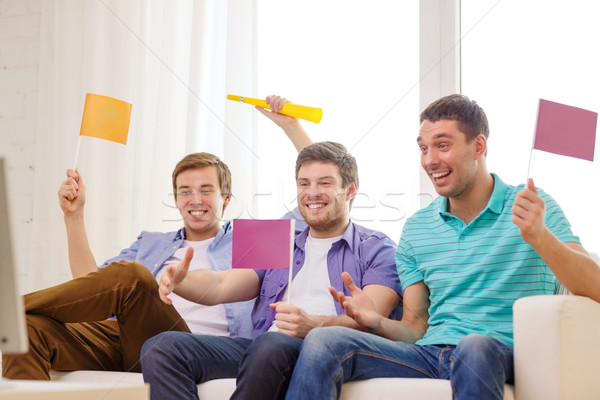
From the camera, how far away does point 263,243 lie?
5.00 feet

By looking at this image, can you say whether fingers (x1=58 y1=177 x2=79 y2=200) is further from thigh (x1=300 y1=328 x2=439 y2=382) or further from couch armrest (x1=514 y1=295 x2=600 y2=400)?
couch armrest (x1=514 y1=295 x2=600 y2=400)

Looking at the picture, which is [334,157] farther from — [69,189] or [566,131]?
[69,189]

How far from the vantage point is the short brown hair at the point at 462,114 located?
5.09 ft

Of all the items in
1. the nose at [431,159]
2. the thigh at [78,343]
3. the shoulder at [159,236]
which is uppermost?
the nose at [431,159]

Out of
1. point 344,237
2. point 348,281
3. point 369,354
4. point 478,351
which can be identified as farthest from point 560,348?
point 344,237

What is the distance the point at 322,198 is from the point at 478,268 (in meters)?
0.49

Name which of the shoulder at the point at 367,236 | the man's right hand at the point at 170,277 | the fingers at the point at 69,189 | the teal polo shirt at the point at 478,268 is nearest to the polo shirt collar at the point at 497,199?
the teal polo shirt at the point at 478,268

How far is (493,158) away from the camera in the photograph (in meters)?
2.05

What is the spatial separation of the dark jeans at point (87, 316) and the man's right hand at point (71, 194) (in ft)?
1.28

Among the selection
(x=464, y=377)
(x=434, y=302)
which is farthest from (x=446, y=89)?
(x=464, y=377)

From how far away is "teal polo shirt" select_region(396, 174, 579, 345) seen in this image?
137cm

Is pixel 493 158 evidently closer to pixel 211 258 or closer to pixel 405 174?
pixel 405 174

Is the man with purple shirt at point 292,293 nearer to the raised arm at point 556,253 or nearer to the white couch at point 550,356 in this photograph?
the white couch at point 550,356

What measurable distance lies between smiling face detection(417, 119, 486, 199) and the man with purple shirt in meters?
0.27
